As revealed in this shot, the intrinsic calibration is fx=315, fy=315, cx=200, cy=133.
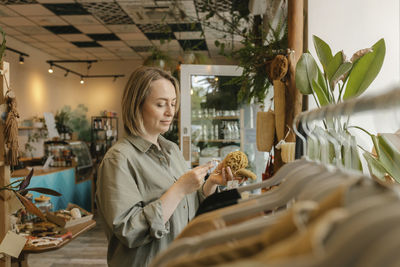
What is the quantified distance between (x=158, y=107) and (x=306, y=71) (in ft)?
2.49

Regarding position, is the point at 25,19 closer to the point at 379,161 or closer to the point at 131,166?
the point at 131,166

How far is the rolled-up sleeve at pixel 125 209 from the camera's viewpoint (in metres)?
1.26

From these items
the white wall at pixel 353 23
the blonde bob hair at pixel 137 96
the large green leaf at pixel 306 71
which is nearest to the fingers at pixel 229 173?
the blonde bob hair at pixel 137 96

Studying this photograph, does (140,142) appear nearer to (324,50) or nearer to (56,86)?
(324,50)

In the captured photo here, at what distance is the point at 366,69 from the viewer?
58.0 inches

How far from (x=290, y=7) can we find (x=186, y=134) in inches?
98.9

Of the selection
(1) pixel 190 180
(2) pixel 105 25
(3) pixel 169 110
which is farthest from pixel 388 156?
(2) pixel 105 25

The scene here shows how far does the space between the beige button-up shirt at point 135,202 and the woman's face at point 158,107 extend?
9 centimetres

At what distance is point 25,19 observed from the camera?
553cm

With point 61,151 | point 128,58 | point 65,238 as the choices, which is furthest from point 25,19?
point 65,238

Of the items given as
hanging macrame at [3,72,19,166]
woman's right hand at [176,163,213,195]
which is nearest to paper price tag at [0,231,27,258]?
hanging macrame at [3,72,19,166]

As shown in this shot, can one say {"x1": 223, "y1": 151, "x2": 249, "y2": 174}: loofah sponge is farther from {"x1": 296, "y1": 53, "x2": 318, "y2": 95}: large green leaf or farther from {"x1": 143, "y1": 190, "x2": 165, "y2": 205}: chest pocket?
{"x1": 296, "y1": 53, "x2": 318, "y2": 95}: large green leaf

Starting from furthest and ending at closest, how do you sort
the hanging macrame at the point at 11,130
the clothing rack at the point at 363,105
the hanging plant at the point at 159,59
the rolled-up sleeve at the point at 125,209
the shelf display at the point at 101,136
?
the shelf display at the point at 101,136 → the hanging plant at the point at 159,59 → the hanging macrame at the point at 11,130 → the rolled-up sleeve at the point at 125,209 → the clothing rack at the point at 363,105

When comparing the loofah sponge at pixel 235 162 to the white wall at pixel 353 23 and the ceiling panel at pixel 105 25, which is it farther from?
the ceiling panel at pixel 105 25
